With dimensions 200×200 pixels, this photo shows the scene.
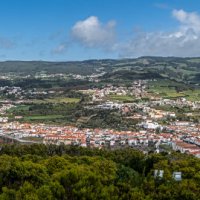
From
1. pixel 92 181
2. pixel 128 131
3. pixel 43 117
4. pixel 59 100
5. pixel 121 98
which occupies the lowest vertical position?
pixel 128 131

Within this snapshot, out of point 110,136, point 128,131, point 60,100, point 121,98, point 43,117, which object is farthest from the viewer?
point 121,98

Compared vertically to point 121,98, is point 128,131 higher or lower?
lower

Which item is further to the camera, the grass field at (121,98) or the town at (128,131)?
the grass field at (121,98)

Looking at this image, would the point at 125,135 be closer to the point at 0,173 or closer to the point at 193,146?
the point at 193,146

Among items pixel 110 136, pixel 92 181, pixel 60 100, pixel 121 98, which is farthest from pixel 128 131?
pixel 92 181

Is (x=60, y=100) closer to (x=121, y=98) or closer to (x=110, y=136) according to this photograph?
(x=121, y=98)

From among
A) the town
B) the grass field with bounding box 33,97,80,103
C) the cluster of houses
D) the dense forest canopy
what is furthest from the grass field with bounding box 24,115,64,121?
the dense forest canopy

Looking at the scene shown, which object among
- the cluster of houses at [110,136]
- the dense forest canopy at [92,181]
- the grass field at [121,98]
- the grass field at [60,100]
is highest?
the dense forest canopy at [92,181]

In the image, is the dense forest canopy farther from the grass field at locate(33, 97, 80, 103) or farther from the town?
the grass field at locate(33, 97, 80, 103)

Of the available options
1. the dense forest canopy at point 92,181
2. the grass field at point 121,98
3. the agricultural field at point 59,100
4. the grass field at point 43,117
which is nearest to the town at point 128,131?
the grass field at point 121,98

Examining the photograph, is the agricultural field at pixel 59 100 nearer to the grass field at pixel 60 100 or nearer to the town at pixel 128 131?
the grass field at pixel 60 100

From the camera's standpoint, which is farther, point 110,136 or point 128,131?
point 128,131
